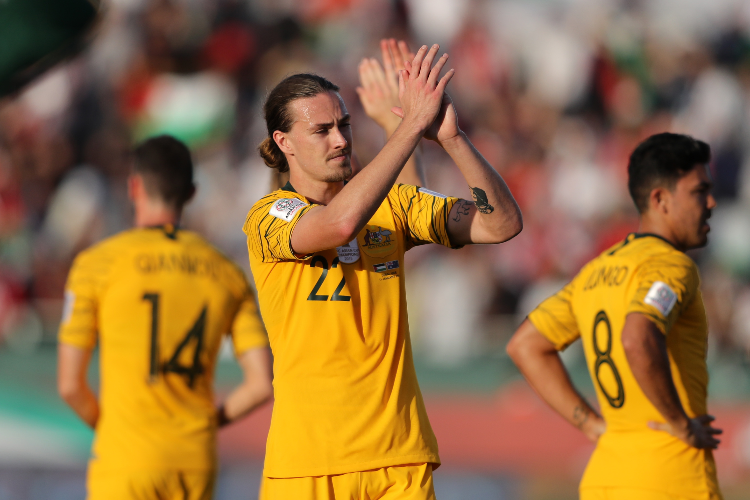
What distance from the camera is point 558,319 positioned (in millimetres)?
4316

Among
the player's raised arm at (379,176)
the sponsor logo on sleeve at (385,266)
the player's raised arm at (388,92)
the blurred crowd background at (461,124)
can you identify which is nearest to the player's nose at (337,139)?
the player's raised arm at (379,176)

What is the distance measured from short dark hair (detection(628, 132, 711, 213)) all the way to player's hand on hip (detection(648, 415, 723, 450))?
95cm

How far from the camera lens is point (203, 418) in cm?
454

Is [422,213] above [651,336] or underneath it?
above

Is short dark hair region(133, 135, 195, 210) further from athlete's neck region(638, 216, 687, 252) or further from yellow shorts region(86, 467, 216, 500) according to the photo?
athlete's neck region(638, 216, 687, 252)

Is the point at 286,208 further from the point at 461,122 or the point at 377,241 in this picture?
the point at 461,122

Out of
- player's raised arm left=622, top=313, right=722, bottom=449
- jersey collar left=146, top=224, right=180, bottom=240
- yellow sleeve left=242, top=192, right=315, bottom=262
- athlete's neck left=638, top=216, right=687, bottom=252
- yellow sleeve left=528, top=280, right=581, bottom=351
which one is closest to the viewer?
yellow sleeve left=242, top=192, right=315, bottom=262

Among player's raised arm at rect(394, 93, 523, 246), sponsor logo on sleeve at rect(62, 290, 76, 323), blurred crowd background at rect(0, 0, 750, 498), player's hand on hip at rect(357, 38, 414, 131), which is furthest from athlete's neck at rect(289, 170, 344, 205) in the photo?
blurred crowd background at rect(0, 0, 750, 498)

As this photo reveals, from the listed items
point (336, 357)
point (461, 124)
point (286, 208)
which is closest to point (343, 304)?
point (336, 357)

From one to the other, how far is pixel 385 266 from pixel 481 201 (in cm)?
44

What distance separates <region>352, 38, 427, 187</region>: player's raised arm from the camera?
4047 mm

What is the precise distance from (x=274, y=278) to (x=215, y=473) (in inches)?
62.7

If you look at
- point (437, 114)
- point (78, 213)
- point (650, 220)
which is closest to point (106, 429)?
point (437, 114)

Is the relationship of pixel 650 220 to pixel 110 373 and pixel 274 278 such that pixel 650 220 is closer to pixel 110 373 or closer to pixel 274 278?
pixel 274 278
